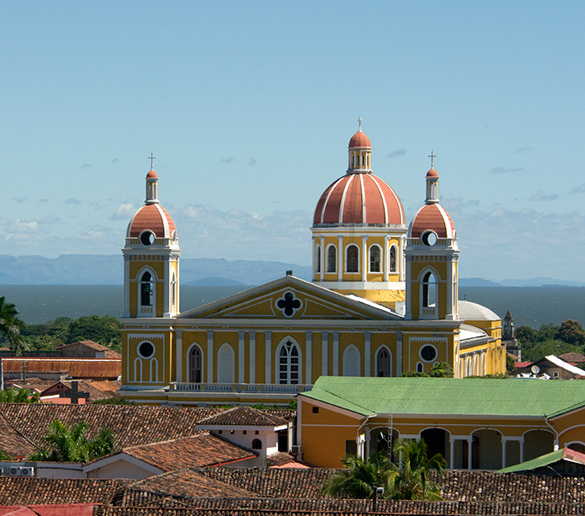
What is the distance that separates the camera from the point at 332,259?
217ft

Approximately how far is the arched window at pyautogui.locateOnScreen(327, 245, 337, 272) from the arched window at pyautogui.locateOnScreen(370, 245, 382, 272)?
1667 millimetres

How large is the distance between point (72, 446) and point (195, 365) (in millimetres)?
20196

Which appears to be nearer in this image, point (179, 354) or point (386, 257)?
point (179, 354)

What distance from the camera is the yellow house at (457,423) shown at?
148ft

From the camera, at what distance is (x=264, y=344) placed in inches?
2400

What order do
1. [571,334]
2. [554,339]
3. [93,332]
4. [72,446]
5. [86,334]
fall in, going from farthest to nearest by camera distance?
[571,334] → [554,339] → [93,332] → [86,334] → [72,446]

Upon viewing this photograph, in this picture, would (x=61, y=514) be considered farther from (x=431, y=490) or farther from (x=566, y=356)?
(x=566, y=356)

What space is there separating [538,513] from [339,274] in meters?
34.8

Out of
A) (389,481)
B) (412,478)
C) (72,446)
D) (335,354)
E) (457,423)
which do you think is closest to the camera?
(389,481)

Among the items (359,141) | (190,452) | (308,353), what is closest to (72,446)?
(190,452)

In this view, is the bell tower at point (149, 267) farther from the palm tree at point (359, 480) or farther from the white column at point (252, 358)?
the palm tree at point (359, 480)

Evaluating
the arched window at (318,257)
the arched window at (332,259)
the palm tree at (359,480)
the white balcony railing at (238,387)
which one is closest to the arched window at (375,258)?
the arched window at (332,259)

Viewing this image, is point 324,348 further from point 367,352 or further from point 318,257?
point 318,257

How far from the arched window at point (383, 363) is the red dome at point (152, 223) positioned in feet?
34.1
